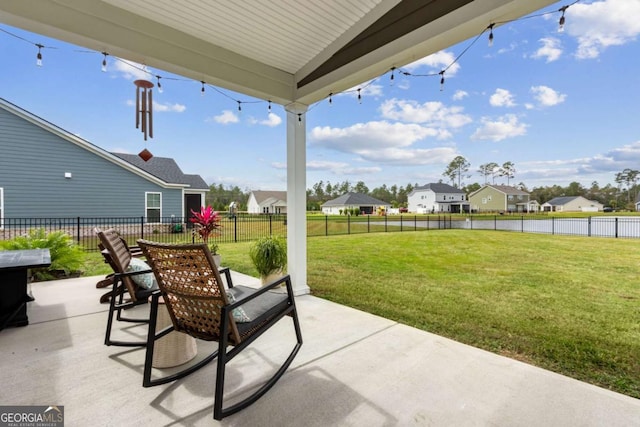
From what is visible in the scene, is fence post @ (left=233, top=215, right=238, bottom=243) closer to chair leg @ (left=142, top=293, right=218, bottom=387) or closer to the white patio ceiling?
the white patio ceiling

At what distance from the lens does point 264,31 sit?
267 cm

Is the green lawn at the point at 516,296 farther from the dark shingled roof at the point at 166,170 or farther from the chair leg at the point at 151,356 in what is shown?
the dark shingled roof at the point at 166,170

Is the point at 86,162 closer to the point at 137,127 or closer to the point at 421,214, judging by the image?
the point at 137,127

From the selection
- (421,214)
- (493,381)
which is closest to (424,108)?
(493,381)

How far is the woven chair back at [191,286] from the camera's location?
1.51m

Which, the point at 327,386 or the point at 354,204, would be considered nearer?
the point at 327,386

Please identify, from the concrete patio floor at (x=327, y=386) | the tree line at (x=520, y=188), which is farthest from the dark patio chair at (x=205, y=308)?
the tree line at (x=520, y=188)

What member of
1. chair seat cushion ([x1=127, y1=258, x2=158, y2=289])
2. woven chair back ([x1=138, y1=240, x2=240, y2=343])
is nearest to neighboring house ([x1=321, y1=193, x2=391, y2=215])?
chair seat cushion ([x1=127, y1=258, x2=158, y2=289])

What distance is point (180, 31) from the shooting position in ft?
8.44

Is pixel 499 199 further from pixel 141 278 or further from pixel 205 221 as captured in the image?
pixel 141 278

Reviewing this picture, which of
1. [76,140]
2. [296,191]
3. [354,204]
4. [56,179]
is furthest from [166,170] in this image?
[354,204]

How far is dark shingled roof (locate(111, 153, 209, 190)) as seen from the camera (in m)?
10.7

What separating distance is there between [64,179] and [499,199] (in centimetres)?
1360

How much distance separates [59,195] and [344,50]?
32.3 ft
